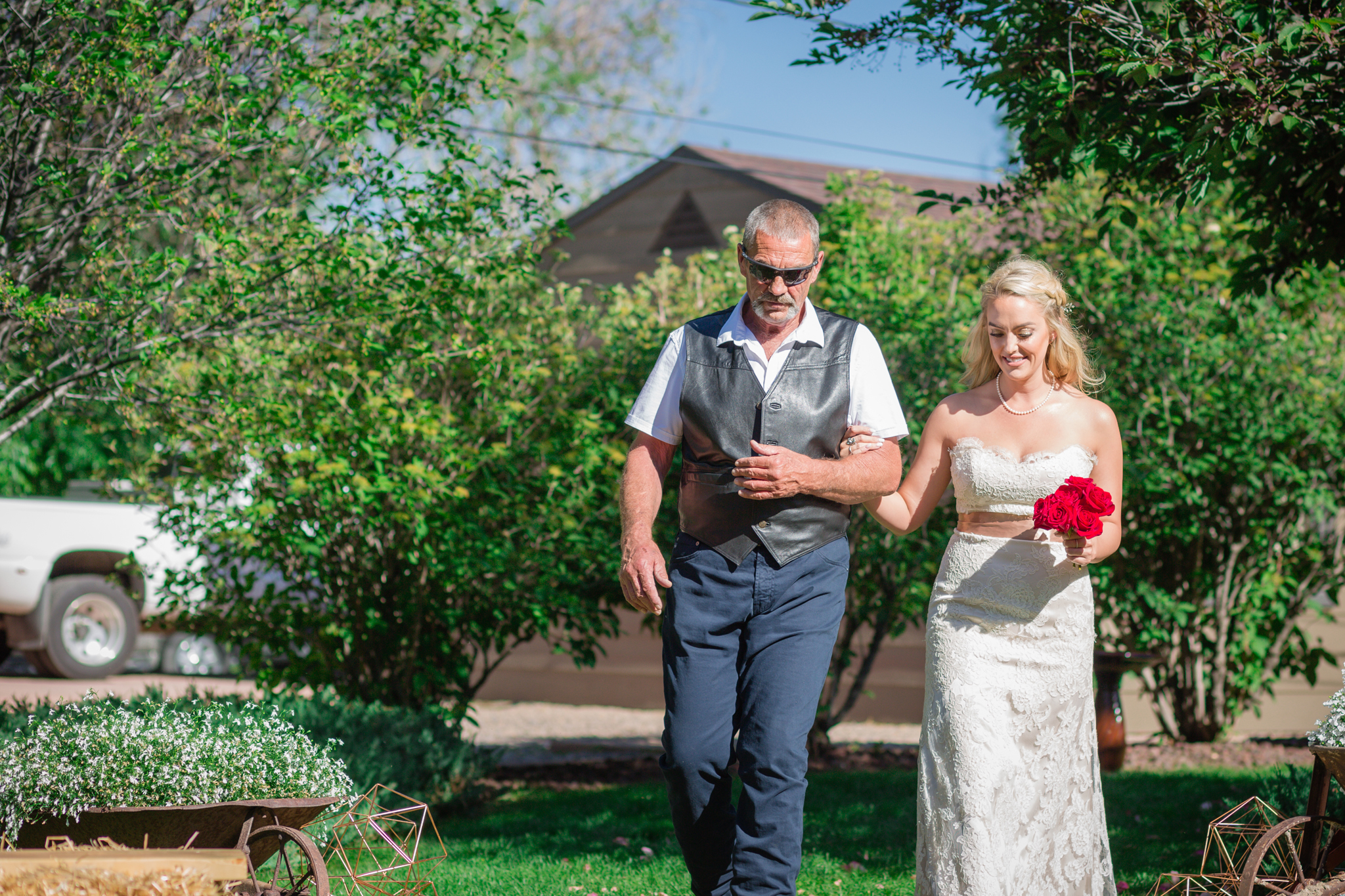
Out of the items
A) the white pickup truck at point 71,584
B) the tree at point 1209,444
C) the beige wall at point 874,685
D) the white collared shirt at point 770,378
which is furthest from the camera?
the white pickup truck at point 71,584

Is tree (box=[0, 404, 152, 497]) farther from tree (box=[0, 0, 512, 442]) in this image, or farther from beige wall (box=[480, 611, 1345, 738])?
tree (box=[0, 0, 512, 442])

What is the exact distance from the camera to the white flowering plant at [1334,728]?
11.8 ft

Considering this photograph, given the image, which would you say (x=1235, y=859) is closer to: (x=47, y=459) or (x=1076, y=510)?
(x=1076, y=510)

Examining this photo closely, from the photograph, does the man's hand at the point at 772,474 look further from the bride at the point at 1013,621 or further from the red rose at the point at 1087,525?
the red rose at the point at 1087,525

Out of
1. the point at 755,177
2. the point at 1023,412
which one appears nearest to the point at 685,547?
the point at 1023,412

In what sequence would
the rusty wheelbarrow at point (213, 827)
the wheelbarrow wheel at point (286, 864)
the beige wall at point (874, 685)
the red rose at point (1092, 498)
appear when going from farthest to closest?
the beige wall at point (874, 685)
the red rose at point (1092, 498)
the rusty wheelbarrow at point (213, 827)
the wheelbarrow wheel at point (286, 864)

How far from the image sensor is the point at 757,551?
364cm

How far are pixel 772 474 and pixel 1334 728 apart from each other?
6.10 feet

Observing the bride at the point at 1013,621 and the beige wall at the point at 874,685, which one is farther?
the beige wall at the point at 874,685

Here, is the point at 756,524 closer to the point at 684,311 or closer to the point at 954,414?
the point at 954,414

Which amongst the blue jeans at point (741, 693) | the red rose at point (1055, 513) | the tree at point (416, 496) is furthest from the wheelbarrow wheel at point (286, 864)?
the tree at point (416, 496)

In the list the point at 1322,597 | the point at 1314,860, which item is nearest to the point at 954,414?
the point at 1314,860

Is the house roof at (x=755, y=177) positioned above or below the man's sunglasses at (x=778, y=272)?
above

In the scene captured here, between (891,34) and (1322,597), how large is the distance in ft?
27.3
